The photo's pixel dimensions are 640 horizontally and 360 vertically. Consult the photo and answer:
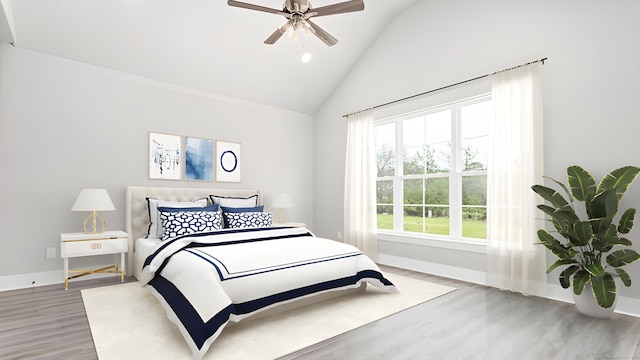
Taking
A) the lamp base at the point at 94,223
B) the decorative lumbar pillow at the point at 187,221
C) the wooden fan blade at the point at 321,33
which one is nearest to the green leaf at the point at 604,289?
the wooden fan blade at the point at 321,33

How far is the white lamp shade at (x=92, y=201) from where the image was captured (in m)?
3.66

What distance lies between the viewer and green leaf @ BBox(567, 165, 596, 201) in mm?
2861

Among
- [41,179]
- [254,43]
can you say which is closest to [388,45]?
[254,43]

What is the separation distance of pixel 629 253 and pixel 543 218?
77 centimetres

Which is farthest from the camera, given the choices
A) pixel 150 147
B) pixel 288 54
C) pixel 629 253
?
pixel 288 54

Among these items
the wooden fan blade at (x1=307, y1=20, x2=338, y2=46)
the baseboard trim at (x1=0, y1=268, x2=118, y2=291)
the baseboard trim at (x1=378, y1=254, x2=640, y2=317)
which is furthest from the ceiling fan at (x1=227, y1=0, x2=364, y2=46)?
the baseboard trim at (x1=0, y1=268, x2=118, y2=291)

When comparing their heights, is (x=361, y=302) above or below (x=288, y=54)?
below

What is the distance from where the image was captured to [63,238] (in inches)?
141

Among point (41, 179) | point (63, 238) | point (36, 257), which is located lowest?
point (36, 257)

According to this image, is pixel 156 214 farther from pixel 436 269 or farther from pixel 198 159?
pixel 436 269

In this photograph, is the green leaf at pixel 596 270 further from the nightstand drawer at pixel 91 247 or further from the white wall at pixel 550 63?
the nightstand drawer at pixel 91 247

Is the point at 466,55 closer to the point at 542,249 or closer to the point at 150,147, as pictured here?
the point at 542,249

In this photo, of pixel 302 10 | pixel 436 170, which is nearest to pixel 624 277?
pixel 436 170

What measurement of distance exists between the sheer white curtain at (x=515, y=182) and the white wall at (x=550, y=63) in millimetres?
141
